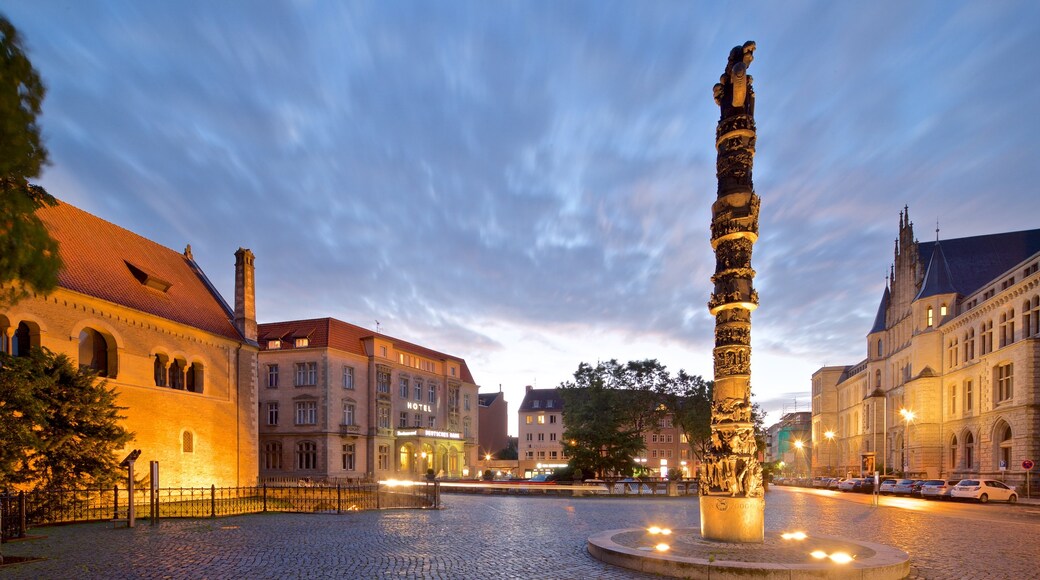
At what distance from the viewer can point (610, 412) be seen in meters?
44.1

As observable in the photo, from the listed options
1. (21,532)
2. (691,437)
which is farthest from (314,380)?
(21,532)

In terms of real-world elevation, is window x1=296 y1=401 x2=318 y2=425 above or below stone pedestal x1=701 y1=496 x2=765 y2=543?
below

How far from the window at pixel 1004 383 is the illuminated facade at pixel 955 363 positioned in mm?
73

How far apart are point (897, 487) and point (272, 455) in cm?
4715

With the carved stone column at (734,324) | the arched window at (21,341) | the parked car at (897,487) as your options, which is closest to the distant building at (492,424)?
the parked car at (897,487)

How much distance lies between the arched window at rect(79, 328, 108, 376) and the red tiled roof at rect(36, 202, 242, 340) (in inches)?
68.6

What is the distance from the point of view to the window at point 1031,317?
44094mm

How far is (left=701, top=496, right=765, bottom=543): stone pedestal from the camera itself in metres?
13.0

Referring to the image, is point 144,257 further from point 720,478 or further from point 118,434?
point 720,478

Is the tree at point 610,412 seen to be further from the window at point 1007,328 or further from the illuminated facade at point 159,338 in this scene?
the window at point 1007,328

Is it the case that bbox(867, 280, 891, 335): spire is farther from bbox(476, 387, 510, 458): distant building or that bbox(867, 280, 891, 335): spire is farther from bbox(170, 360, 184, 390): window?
bbox(170, 360, 184, 390): window

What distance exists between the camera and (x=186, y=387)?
3466 cm

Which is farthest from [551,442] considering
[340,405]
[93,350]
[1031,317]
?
[93,350]

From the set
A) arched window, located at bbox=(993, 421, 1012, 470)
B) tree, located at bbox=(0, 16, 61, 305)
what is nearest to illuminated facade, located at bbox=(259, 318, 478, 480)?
tree, located at bbox=(0, 16, 61, 305)
